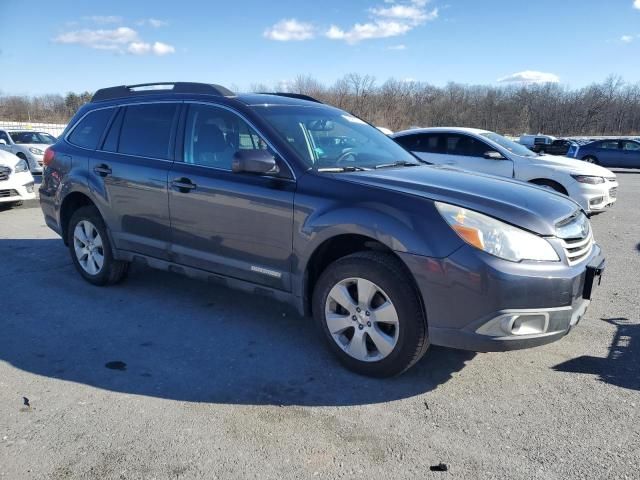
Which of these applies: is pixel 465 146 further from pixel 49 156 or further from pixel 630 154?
pixel 630 154

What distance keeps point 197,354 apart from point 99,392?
0.73 m

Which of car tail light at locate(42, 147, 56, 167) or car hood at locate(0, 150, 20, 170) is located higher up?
car tail light at locate(42, 147, 56, 167)

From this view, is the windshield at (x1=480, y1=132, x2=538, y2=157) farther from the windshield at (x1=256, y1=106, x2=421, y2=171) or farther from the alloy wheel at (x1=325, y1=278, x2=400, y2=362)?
the alloy wheel at (x1=325, y1=278, x2=400, y2=362)

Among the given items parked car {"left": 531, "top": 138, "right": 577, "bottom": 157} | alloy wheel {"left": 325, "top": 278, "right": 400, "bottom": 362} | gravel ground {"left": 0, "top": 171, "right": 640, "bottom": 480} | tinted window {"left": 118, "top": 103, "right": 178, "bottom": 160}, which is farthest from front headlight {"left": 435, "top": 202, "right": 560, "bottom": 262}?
parked car {"left": 531, "top": 138, "right": 577, "bottom": 157}

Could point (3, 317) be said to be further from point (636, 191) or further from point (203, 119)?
point (636, 191)

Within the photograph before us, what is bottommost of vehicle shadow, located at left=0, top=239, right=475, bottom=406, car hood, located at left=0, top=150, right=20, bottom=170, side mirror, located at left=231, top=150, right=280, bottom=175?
vehicle shadow, located at left=0, top=239, right=475, bottom=406

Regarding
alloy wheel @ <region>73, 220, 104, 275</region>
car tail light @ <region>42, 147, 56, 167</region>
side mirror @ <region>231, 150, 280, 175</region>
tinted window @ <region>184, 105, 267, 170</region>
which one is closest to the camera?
side mirror @ <region>231, 150, 280, 175</region>

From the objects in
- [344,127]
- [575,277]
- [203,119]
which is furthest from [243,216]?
[575,277]

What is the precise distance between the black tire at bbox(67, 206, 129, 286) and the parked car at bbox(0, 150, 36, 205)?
5385 mm

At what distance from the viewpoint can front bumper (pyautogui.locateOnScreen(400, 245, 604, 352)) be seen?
2928 mm

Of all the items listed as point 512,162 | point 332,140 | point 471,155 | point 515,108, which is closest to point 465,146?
point 471,155

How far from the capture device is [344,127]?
14.9ft

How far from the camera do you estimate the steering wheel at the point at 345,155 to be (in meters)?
3.97

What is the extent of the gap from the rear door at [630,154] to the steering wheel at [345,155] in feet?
78.1
